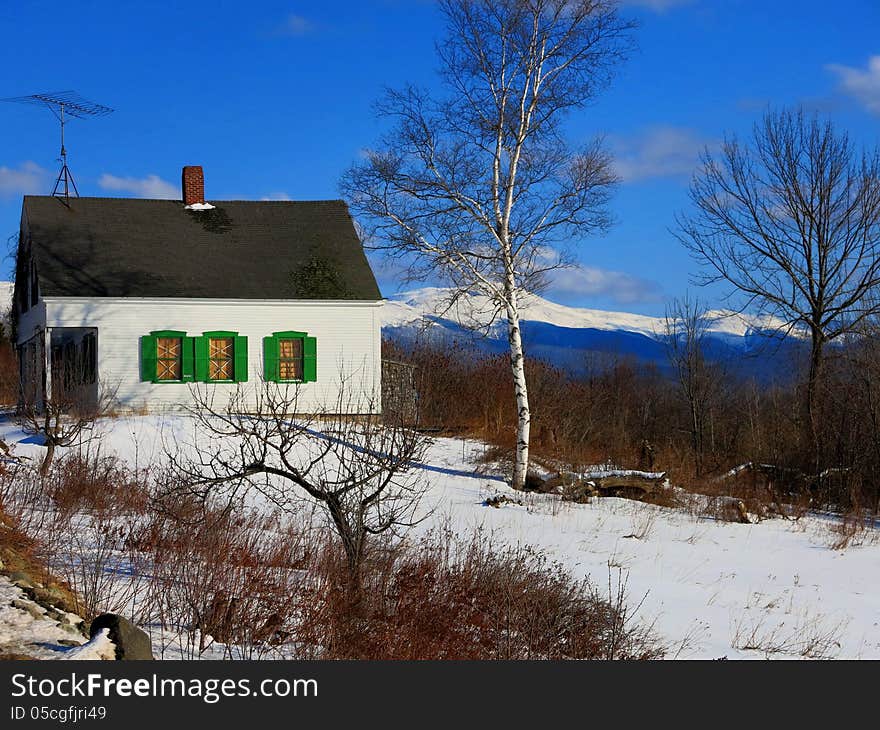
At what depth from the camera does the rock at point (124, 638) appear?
523cm

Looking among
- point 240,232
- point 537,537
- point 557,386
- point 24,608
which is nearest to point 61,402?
point 537,537

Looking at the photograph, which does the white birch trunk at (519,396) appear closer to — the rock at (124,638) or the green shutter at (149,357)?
the green shutter at (149,357)

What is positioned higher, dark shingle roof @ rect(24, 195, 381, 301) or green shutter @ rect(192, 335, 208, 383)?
dark shingle roof @ rect(24, 195, 381, 301)

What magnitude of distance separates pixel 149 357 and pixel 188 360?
1.03 m

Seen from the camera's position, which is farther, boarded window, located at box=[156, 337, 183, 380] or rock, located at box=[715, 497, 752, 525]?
boarded window, located at box=[156, 337, 183, 380]

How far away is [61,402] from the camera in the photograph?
14352mm

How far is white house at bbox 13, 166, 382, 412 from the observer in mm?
25562

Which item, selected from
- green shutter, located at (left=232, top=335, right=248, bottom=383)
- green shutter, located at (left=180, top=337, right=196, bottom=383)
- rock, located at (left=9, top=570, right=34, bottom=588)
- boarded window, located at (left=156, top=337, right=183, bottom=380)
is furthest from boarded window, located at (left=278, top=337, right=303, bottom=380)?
rock, located at (left=9, top=570, right=34, bottom=588)

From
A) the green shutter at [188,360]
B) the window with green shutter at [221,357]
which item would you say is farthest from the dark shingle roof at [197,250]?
the green shutter at [188,360]

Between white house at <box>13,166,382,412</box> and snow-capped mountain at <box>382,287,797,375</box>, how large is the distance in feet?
6.99

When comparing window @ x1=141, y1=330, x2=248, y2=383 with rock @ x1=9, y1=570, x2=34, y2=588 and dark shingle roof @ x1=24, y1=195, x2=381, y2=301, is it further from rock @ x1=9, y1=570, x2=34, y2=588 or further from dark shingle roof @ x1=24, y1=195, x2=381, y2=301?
rock @ x1=9, y1=570, x2=34, y2=588

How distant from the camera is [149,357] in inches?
1009

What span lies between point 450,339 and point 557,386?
7.19 m

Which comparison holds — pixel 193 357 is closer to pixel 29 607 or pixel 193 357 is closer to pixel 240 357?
pixel 240 357
